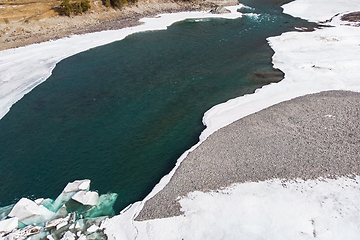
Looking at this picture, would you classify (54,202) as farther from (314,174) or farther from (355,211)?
(355,211)

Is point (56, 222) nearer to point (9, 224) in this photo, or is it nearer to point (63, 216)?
point (63, 216)

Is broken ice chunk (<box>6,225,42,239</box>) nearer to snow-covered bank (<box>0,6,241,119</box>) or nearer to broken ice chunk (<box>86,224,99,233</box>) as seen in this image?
broken ice chunk (<box>86,224,99,233</box>)

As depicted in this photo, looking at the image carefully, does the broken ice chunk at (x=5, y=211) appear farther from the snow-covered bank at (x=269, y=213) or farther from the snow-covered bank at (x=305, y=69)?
the snow-covered bank at (x=305, y=69)

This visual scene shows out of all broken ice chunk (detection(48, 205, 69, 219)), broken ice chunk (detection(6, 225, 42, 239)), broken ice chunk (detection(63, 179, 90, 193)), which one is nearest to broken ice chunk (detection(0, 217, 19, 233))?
→ broken ice chunk (detection(6, 225, 42, 239))

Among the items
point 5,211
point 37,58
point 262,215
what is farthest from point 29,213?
point 37,58

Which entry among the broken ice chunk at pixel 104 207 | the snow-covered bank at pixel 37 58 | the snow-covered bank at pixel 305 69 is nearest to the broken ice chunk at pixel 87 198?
the broken ice chunk at pixel 104 207
